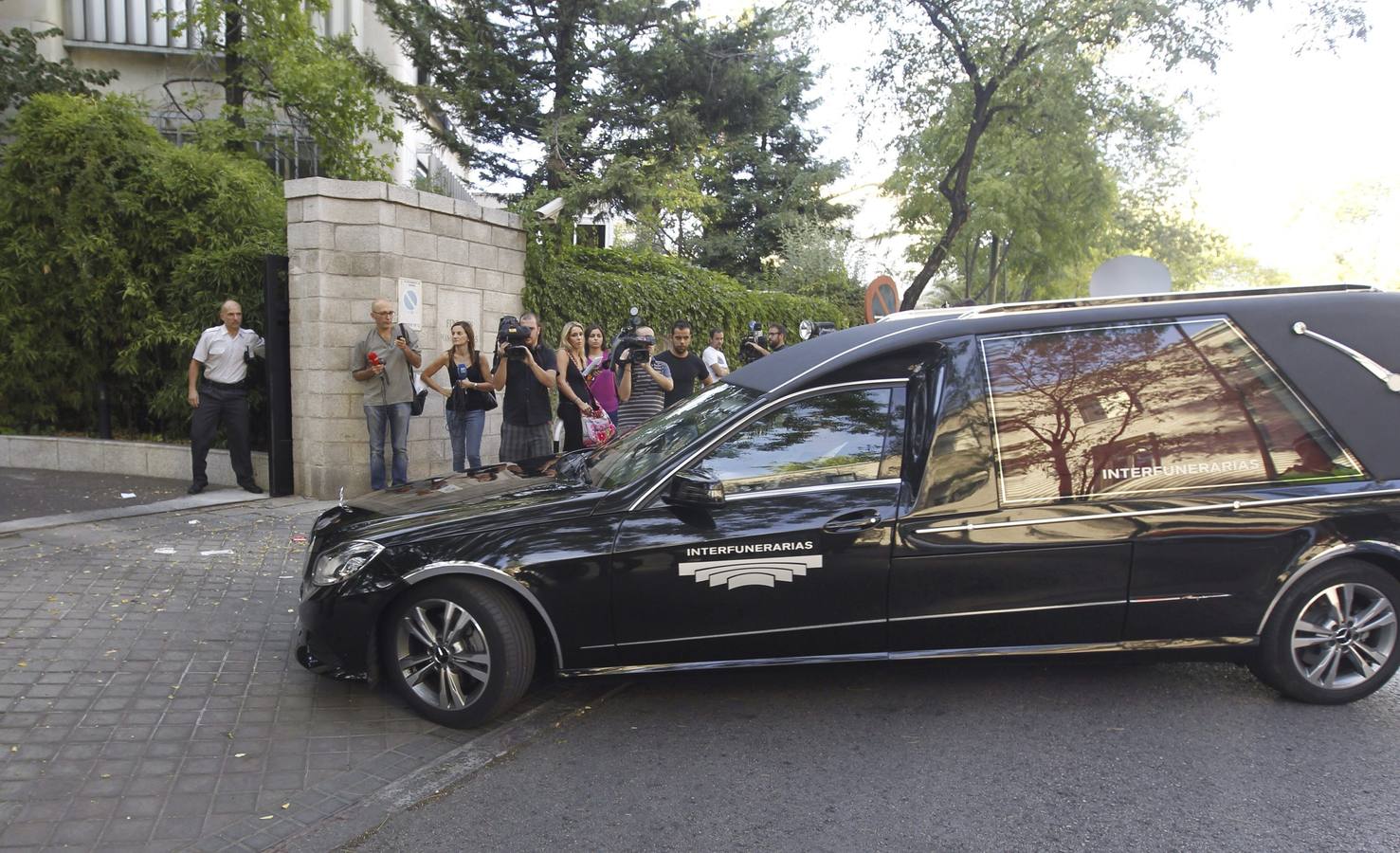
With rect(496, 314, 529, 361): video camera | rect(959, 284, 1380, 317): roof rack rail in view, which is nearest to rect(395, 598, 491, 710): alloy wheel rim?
rect(959, 284, 1380, 317): roof rack rail

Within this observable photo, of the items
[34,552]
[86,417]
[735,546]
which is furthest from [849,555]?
[86,417]

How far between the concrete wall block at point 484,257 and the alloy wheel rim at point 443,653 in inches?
265

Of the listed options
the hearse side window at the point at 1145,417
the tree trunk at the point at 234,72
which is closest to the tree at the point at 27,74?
the tree trunk at the point at 234,72

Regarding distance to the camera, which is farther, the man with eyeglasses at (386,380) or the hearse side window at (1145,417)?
the man with eyeglasses at (386,380)

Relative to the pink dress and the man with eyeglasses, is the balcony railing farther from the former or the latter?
the pink dress

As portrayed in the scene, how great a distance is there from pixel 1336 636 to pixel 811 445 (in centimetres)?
247

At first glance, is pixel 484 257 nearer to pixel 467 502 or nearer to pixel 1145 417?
pixel 467 502

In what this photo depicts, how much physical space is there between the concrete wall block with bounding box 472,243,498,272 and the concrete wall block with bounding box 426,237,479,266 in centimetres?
9

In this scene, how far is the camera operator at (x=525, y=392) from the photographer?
789cm

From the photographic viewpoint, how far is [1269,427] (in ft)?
13.7

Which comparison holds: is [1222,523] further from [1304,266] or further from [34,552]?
[1304,266]

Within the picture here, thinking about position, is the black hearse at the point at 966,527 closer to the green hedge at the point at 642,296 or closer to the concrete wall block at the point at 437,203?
the concrete wall block at the point at 437,203

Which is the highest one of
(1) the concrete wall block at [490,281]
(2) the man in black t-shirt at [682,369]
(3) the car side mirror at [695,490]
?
(1) the concrete wall block at [490,281]

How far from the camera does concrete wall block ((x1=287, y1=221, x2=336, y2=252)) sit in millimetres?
8727
